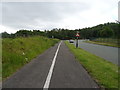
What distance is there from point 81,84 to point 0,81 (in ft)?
11.3

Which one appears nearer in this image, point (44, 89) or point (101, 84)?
point (44, 89)

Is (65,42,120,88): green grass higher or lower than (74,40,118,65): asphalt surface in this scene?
higher

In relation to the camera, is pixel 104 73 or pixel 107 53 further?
pixel 107 53

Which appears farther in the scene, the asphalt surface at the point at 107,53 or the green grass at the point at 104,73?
the asphalt surface at the point at 107,53

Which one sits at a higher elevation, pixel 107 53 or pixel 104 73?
pixel 104 73

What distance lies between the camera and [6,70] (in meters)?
7.77

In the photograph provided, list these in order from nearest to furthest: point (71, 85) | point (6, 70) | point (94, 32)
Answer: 1. point (71, 85)
2. point (6, 70)
3. point (94, 32)

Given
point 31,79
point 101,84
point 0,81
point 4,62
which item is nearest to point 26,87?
point 31,79

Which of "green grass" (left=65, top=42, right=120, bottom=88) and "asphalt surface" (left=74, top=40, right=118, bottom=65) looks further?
"asphalt surface" (left=74, top=40, right=118, bottom=65)

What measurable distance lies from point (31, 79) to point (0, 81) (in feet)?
4.32

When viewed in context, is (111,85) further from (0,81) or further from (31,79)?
(0,81)

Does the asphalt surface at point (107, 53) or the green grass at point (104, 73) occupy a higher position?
the green grass at point (104, 73)

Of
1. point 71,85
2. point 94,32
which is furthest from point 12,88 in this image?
point 94,32

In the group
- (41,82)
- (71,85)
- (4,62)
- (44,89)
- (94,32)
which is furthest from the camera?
(94,32)
